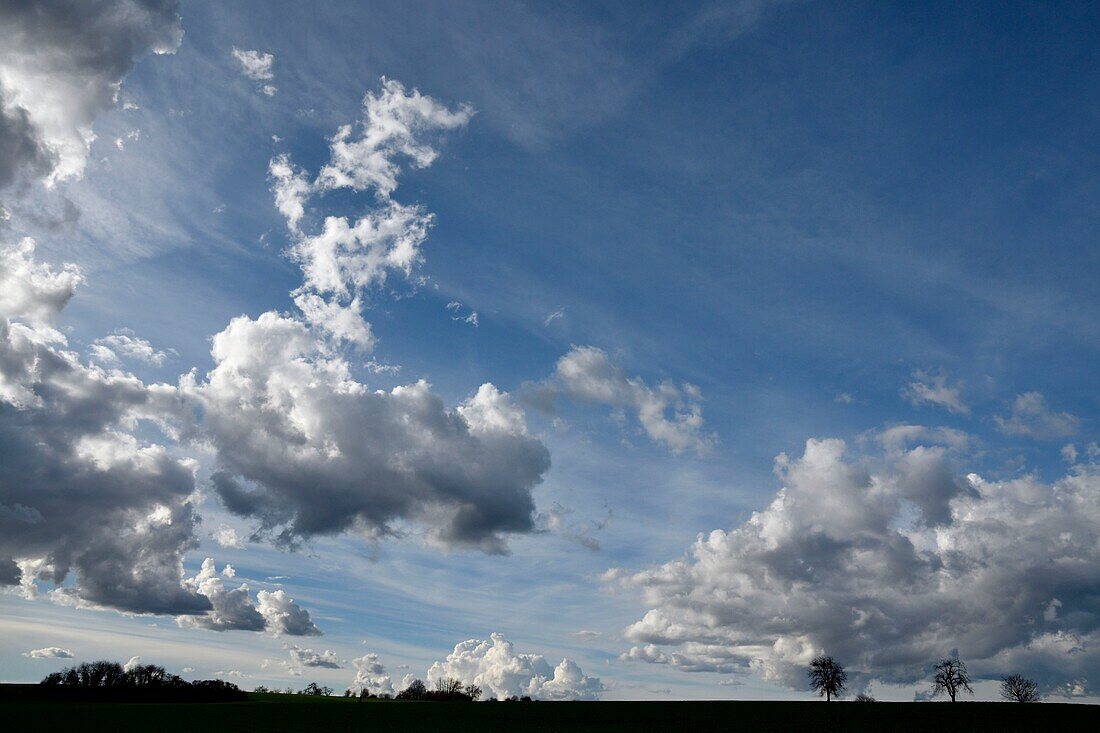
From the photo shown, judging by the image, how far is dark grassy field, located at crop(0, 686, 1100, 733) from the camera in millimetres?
65438

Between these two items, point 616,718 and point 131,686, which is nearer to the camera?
point 616,718

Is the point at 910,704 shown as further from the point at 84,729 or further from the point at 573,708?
the point at 84,729

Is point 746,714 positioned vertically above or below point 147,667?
above

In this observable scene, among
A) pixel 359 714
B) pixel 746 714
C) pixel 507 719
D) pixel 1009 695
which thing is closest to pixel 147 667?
pixel 359 714

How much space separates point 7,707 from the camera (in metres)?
98.9

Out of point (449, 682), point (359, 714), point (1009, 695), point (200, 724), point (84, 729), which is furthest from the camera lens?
point (449, 682)

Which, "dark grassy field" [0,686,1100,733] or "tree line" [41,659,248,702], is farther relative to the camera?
"tree line" [41,659,248,702]

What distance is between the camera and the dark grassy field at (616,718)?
215ft

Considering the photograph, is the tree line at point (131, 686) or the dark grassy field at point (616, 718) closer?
the dark grassy field at point (616, 718)

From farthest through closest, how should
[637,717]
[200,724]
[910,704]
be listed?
[910,704] → [637,717] → [200,724]

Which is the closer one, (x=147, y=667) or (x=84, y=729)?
(x=84, y=729)

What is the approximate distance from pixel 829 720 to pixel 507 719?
3541 cm

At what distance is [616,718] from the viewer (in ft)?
261

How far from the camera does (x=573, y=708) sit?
9706 centimetres
